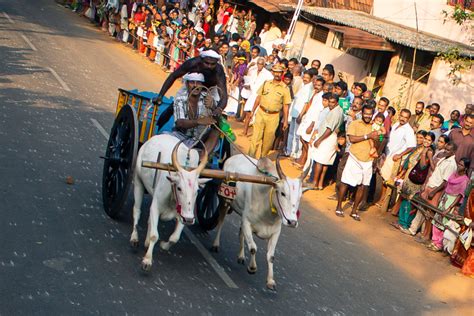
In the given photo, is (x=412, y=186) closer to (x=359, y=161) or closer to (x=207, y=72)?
(x=359, y=161)

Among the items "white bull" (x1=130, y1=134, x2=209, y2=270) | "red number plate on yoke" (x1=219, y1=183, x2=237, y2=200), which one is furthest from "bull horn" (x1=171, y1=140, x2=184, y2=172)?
"red number plate on yoke" (x1=219, y1=183, x2=237, y2=200)

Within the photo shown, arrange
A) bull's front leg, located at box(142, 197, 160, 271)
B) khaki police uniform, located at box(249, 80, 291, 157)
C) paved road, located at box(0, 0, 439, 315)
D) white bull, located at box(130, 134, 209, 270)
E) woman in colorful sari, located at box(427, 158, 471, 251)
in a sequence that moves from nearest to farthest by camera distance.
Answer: paved road, located at box(0, 0, 439, 315) < white bull, located at box(130, 134, 209, 270) < bull's front leg, located at box(142, 197, 160, 271) < woman in colorful sari, located at box(427, 158, 471, 251) < khaki police uniform, located at box(249, 80, 291, 157)

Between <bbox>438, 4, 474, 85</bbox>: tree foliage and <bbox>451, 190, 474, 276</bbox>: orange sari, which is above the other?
<bbox>438, 4, 474, 85</bbox>: tree foliage

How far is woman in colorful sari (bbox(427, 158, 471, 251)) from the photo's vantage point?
457 inches

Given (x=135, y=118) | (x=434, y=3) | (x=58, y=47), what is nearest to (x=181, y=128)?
(x=135, y=118)

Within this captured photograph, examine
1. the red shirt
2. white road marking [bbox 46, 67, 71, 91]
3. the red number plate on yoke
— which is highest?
the red shirt

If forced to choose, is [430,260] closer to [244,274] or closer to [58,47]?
[244,274]

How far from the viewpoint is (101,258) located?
7.44 meters

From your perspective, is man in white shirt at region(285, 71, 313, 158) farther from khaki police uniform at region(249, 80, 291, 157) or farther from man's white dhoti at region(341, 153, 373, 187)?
man's white dhoti at region(341, 153, 373, 187)

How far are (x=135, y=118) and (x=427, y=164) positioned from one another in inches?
238

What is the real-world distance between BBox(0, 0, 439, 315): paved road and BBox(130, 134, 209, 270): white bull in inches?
14.9

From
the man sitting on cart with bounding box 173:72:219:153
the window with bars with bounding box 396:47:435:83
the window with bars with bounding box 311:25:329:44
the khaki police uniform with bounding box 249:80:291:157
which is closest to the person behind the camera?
the man sitting on cart with bounding box 173:72:219:153

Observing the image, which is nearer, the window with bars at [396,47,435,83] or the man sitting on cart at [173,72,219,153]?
the man sitting on cart at [173,72,219,153]

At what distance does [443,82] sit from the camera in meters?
16.9
